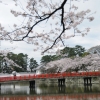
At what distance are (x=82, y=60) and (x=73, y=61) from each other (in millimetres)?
1380

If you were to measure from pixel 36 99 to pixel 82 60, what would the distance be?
41.0ft

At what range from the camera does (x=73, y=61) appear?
30.8m

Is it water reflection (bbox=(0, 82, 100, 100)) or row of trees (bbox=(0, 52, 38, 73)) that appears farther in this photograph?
row of trees (bbox=(0, 52, 38, 73))

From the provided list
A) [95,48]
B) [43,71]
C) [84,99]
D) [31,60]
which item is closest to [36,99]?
[84,99]

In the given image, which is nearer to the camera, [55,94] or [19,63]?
[55,94]

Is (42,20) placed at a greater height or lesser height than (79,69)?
greater

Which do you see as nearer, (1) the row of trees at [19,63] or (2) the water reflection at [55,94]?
(2) the water reflection at [55,94]

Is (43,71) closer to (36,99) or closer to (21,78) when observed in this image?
(21,78)

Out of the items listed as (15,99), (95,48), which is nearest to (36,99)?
(15,99)

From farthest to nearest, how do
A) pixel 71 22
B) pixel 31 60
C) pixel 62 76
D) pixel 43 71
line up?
pixel 31 60 < pixel 43 71 < pixel 62 76 < pixel 71 22

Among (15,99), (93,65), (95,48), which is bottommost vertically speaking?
(15,99)

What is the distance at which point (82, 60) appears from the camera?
98.3ft

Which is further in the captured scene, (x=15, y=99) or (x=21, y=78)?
(x=21, y=78)

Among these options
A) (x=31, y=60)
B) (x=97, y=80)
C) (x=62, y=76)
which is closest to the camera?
(x=62, y=76)
